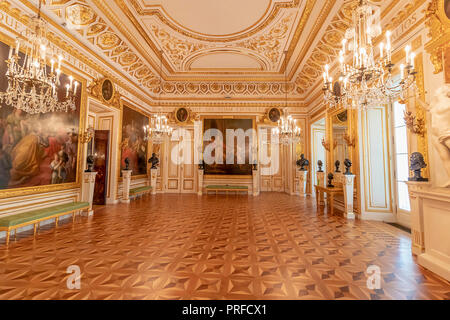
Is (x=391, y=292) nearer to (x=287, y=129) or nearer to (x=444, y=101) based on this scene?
(x=444, y=101)

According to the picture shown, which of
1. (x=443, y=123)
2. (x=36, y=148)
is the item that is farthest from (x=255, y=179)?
(x=36, y=148)

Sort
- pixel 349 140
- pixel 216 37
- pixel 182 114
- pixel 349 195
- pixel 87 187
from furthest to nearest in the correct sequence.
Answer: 1. pixel 182 114
2. pixel 216 37
3. pixel 349 140
4. pixel 87 187
5. pixel 349 195

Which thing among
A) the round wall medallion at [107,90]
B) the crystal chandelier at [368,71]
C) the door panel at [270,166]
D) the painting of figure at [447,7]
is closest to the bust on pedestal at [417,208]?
the crystal chandelier at [368,71]

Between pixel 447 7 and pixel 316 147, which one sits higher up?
pixel 447 7

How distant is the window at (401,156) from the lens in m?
4.47

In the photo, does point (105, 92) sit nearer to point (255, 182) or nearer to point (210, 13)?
point (210, 13)

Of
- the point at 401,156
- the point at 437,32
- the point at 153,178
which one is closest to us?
the point at 437,32

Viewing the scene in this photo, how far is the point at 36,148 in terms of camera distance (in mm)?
4117

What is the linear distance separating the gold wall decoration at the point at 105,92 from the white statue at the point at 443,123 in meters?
7.71

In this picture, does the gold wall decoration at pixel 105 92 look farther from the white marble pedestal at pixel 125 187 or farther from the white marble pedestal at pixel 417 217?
the white marble pedestal at pixel 417 217

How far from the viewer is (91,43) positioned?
5.33 metres

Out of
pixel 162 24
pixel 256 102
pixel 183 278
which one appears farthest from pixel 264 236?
pixel 256 102

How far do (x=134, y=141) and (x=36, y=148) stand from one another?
3.90 meters

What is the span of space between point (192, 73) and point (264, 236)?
781 cm
